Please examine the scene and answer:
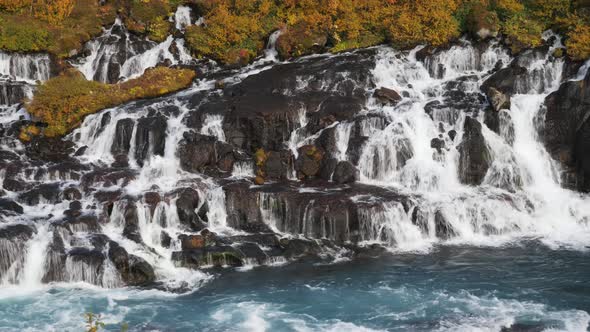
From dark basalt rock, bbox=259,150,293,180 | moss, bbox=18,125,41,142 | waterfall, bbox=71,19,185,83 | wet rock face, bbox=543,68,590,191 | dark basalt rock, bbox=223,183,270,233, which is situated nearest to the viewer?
dark basalt rock, bbox=223,183,270,233

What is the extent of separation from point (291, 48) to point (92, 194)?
16.4 m

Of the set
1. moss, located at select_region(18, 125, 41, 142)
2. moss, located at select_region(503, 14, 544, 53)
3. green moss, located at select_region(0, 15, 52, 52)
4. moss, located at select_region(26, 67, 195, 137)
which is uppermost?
green moss, located at select_region(0, 15, 52, 52)

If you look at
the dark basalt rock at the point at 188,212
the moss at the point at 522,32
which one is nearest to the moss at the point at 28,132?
the dark basalt rock at the point at 188,212

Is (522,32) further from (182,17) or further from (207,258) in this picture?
(207,258)

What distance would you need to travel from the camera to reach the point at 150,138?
30.5 m

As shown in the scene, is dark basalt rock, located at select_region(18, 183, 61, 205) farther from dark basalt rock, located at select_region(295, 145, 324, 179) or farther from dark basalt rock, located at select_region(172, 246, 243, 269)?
dark basalt rock, located at select_region(295, 145, 324, 179)

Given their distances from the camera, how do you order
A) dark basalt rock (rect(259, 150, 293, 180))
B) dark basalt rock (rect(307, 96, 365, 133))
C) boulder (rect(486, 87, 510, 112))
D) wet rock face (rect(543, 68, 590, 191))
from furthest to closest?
dark basalt rock (rect(307, 96, 365, 133)) → boulder (rect(486, 87, 510, 112)) → dark basalt rock (rect(259, 150, 293, 180)) → wet rock face (rect(543, 68, 590, 191))

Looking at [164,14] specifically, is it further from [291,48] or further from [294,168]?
[294,168]

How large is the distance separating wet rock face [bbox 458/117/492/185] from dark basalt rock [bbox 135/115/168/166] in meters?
13.6

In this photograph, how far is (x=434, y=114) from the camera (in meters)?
30.5

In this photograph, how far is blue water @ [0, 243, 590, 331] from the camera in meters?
18.9

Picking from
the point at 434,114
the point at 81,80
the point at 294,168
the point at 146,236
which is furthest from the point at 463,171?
the point at 81,80

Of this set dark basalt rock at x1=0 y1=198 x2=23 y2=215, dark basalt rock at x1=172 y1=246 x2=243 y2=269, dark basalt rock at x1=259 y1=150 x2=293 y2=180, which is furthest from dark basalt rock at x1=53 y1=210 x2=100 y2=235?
dark basalt rock at x1=259 y1=150 x2=293 y2=180

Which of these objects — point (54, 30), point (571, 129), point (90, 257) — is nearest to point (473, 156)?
point (571, 129)
